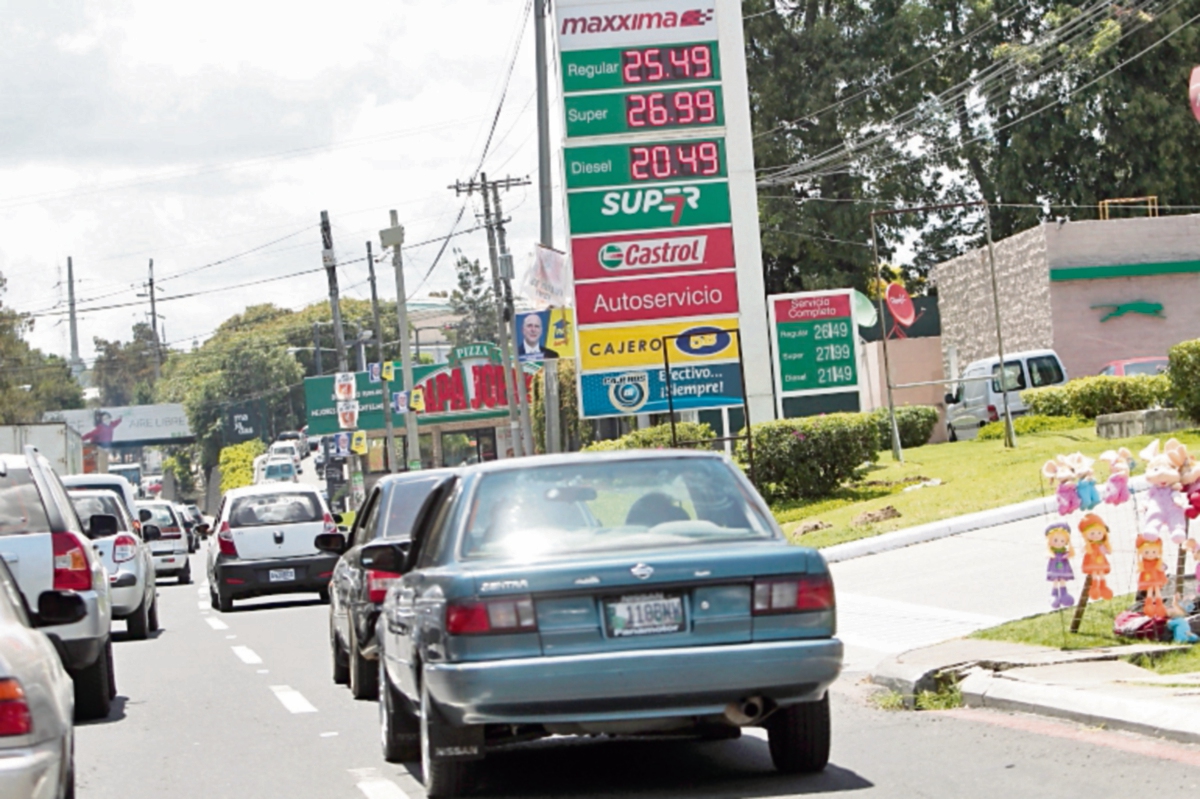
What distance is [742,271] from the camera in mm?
28078

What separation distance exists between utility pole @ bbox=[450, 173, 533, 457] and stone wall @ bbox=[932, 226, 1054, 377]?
1227 cm

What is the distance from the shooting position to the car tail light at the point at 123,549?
1789 cm

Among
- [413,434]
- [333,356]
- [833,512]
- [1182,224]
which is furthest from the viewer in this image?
[333,356]

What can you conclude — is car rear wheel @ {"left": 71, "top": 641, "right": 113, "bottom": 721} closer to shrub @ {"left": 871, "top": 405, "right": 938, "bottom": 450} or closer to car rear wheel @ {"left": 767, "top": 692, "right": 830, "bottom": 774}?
car rear wheel @ {"left": 767, "top": 692, "right": 830, "bottom": 774}

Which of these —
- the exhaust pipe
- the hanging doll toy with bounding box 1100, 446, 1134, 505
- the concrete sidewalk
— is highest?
the hanging doll toy with bounding box 1100, 446, 1134, 505

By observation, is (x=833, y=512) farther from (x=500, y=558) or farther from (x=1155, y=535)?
(x=500, y=558)

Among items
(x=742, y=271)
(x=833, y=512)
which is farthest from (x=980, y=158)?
(x=833, y=512)

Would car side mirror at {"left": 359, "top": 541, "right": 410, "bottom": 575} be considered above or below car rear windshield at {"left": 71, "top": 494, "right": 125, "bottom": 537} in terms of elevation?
below

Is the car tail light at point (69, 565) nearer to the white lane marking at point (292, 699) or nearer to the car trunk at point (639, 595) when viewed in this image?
the white lane marking at point (292, 699)

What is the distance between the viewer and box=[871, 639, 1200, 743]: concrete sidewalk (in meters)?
8.38

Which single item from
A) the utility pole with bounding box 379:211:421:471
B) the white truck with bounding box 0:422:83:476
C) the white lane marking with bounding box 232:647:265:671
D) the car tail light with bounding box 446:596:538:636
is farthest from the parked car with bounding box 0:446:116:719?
the utility pole with bounding box 379:211:421:471

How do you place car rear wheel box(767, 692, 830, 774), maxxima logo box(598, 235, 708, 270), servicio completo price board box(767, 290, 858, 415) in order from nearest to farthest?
car rear wheel box(767, 692, 830, 774), maxxima logo box(598, 235, 708, 270), servicio completo price board box(767, 290, 858, 415)

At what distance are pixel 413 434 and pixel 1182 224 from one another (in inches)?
Result: 844

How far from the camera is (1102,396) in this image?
31000 millimetres
